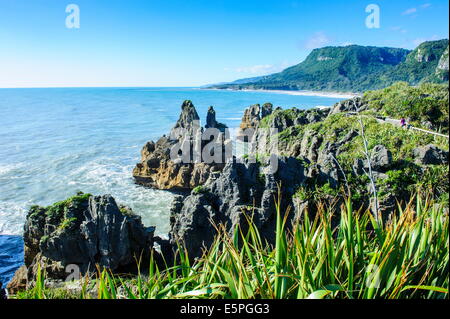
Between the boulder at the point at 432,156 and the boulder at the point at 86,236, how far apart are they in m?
12.6

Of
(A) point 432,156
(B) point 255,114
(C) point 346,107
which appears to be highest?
(B) point 255,114

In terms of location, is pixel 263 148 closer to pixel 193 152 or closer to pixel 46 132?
pixel 193 152

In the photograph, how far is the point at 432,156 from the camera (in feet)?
41.4

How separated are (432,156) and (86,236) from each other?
14901mm

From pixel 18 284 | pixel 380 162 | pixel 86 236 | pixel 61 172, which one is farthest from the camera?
pixel 61 172

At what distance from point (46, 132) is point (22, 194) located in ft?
73.1

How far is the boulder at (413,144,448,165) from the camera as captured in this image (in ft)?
39.9

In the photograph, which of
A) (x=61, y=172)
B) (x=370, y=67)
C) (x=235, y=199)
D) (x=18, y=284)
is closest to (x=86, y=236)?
(x=18, y=284)

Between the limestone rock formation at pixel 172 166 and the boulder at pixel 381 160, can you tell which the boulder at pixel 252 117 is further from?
the boulder at pixel 381 160

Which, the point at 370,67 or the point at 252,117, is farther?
the point at 252,117

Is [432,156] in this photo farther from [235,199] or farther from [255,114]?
[255,114]

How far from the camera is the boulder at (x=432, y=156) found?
479 inches

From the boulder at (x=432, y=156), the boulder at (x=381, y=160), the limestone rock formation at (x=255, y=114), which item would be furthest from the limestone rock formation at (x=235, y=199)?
the limestone rock formation at (x=255, y=114)

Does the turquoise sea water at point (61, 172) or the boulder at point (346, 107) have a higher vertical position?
the boulder at point (346, 107)
